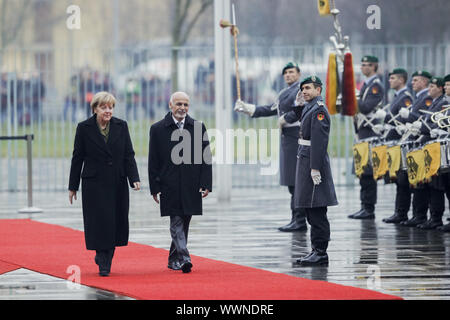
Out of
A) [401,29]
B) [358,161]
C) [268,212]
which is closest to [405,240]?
[358,161]

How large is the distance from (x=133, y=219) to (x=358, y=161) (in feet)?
9.86

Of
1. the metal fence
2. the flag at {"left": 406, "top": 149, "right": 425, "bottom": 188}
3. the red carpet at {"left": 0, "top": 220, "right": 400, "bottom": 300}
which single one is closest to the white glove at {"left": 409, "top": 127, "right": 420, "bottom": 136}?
the flag at {"left": 406, "top": 149, "right": 425, "bottom": 188}

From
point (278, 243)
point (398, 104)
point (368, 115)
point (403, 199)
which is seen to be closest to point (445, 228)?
point (403, 199)

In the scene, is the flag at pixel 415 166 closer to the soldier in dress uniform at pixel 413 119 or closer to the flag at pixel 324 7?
Result: the soldier in dress uniform at pixel 413 119

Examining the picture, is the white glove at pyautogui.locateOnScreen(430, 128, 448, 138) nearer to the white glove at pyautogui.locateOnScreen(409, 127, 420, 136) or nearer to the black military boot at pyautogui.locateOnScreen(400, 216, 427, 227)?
the white glove at pyautogui.locateOnScreen(409, 127, 420, 136)

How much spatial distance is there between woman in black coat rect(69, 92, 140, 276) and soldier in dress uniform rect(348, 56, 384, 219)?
4.86 metres

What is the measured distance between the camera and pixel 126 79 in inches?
691

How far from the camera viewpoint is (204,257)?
10.1 meters

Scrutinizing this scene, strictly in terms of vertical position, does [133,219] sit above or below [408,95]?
below

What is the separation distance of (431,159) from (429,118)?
19.3 inches

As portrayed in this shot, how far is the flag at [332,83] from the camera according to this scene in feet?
39.3

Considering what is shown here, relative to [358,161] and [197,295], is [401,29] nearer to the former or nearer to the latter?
[358,161]

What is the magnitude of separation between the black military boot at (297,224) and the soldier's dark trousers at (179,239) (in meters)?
2.96

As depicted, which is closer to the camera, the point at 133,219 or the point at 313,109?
the point at 313,109
